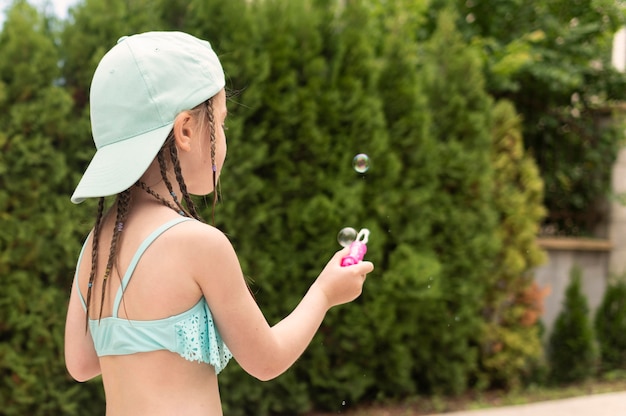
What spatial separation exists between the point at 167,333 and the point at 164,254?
0.16 m

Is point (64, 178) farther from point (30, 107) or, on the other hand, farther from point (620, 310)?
point (620, 310)

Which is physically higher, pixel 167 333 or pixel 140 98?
→ pixel 140 98

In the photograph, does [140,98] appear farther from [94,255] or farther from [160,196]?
[94,255]

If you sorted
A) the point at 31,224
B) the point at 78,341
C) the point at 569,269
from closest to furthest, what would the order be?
the point at 78,341 < the point at 31,224 < the point at 569,269

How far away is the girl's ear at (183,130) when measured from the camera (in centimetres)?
142

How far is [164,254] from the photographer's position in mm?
1381

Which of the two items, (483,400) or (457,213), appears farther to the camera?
(483,400)

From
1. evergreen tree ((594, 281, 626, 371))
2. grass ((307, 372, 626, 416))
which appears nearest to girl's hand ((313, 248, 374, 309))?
grass ((307, 372, 626, 416))

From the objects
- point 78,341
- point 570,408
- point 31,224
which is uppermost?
point 78,341

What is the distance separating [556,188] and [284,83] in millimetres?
4520

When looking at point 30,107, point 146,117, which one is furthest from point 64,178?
point 146,117

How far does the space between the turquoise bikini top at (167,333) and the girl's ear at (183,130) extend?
15cm

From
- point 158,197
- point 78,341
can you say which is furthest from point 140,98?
point 78,341

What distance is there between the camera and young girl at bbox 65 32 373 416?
1387mm
